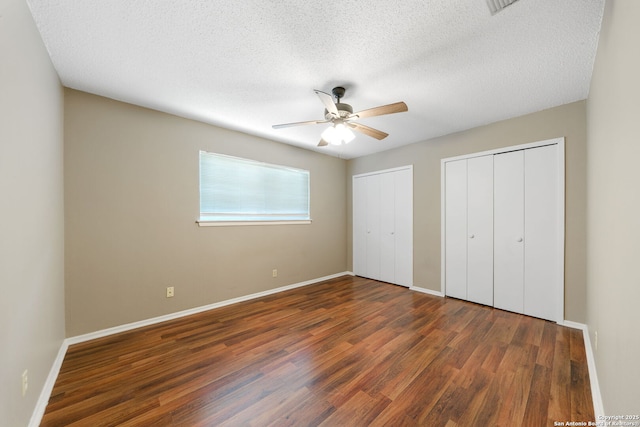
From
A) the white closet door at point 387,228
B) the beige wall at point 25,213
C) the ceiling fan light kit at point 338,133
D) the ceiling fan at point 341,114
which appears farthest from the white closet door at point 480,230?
the beige wall at point 25,213

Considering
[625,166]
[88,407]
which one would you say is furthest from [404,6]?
[88,407]

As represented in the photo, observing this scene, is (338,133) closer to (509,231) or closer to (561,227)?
(509,231)

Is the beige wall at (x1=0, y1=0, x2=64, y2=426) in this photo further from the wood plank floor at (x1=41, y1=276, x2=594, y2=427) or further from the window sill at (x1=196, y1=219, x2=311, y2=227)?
the window sill at (x1=196, y1=219, x2=311, y2=227)

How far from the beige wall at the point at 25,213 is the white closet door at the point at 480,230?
4.17 m

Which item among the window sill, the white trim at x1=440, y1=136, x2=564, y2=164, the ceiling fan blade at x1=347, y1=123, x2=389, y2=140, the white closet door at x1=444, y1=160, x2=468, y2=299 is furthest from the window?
the white trim at x1=440, y1=136, x2=564, y2=164

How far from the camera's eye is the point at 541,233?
2.83m

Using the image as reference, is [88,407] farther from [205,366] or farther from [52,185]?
[52,185]

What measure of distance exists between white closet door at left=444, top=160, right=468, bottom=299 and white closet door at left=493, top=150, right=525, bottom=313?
37 centimetres

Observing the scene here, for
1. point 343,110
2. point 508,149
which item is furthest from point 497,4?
point 508,149

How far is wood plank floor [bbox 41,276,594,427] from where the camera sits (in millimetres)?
1490

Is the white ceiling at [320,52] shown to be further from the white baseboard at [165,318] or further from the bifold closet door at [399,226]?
the white baseboard at [165,318]

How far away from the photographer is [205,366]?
1.98 m

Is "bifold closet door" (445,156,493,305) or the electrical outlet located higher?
"bifold closet door" (445,156,493,305)

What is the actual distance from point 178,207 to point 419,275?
11.9 ft
